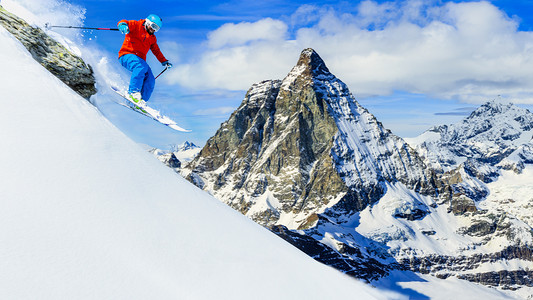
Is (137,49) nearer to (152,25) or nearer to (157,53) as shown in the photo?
(152,25)

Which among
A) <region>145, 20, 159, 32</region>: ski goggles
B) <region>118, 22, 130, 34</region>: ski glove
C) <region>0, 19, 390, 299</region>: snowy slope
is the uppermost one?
<region>145, 20, 159, 32</region>: ski goggles

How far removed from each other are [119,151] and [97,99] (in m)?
9.76

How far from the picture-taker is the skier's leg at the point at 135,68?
14852 mm

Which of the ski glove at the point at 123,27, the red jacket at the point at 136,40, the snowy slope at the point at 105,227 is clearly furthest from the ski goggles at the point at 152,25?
the snowy slope at the point at 105,227

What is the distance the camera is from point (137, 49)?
49.4 ft

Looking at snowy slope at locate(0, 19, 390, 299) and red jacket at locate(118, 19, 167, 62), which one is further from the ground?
red jacket at locate(118, 19, 167, 62)

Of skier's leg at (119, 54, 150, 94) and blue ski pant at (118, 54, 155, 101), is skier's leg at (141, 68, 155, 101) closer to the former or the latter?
blue ski pant at (118, 54, 155, 101)

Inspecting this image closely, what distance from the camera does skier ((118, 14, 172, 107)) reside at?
1474cm

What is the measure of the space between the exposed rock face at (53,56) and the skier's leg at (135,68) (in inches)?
55.1

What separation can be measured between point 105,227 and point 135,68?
452 inches

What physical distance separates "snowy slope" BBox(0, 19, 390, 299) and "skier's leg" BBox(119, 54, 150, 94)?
8063 millimetres

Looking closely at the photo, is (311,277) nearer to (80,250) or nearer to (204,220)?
(204,220)

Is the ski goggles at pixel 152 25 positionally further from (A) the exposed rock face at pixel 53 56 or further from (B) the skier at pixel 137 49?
(A) the exposed rock face at pixel 53 56

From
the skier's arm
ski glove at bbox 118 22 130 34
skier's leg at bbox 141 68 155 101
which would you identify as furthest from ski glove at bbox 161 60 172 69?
ski glove at bbox 118 22 130 34
